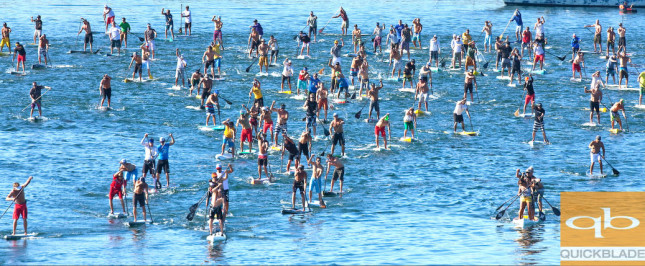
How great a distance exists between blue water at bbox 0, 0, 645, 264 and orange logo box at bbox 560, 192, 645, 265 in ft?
1.80

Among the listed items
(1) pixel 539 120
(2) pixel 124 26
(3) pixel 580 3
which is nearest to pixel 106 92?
(2) pixel 124 26

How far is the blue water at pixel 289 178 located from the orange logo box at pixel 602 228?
549mm

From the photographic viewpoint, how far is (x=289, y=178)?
36500 millimetres

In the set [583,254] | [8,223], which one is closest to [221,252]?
[8,223]

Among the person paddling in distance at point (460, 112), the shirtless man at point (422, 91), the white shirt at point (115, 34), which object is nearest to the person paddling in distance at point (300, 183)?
the person paddling in distance at point (460, 112)

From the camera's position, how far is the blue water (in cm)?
2930

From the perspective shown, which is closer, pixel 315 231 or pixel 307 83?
pixel 315 231

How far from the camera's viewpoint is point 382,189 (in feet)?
118

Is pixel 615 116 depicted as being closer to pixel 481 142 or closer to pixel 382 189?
pixel 481 142

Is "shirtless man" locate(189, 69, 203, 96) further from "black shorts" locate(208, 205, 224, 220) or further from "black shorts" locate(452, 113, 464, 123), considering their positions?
"black shorts" locate(208, 205, 224, 220)

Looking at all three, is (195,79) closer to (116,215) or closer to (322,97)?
(322,97)

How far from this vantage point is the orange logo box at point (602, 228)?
2888 centimetres

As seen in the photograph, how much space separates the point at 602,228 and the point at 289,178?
35.5ft

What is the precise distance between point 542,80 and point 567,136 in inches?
492
